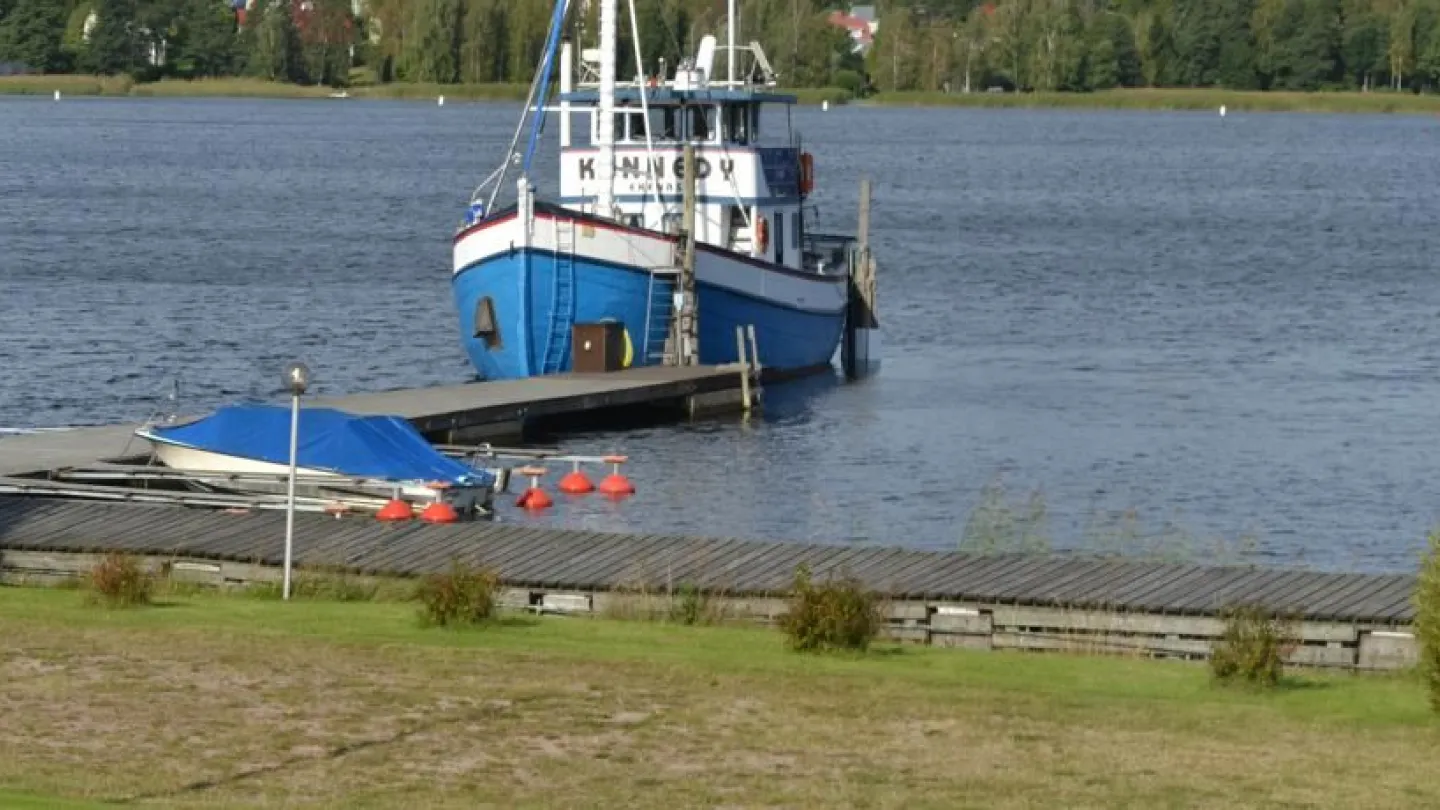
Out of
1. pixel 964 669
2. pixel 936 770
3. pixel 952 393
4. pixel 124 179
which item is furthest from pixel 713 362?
pixel 124 179

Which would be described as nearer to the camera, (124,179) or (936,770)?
(936,770)

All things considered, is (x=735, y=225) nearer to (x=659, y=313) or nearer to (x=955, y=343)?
(x=659, y=313)

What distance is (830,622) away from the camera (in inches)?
789

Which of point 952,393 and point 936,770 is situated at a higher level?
point 936,770

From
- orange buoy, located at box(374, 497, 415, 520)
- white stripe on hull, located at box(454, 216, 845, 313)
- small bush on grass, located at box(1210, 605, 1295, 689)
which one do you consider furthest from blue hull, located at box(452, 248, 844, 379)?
small bush on grass, located at box(1210, 605, 1295, 689)

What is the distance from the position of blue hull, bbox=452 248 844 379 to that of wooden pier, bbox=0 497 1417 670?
18.7 metres

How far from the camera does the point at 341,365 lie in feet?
175

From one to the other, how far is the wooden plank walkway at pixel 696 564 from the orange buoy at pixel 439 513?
90.1 inches

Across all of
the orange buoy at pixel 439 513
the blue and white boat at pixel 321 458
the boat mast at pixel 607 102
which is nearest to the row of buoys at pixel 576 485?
the blue and white boat at pixel 321 458

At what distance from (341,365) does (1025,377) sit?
1290 centimetres

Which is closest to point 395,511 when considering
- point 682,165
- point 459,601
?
point 459,601

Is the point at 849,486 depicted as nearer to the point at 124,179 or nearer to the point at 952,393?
the point at 952,393

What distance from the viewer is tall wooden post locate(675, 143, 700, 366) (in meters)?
45.4

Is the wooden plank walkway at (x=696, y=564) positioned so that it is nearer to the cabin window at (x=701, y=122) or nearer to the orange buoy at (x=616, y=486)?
the orange buoy at (x=616, y=486)
